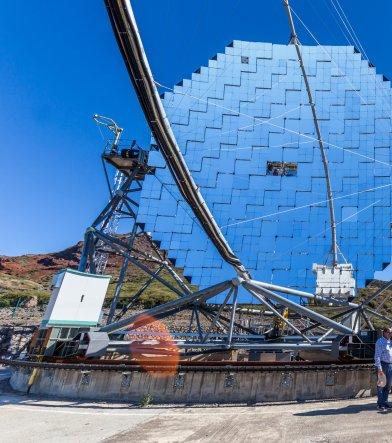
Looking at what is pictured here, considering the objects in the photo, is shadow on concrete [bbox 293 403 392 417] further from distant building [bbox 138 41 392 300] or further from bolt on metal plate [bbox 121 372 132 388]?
distant building [bbox 138 41 392 300]

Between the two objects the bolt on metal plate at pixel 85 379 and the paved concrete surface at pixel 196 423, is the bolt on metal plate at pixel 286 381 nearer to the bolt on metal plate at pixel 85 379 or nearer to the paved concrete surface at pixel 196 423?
the paved concrete surface at pixel 196 423

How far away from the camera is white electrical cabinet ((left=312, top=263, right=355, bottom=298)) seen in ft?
55.3

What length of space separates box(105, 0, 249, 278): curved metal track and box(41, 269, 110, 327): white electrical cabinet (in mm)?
5371

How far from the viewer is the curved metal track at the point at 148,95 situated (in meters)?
7.21

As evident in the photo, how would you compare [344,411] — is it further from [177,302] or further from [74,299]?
[74,299]

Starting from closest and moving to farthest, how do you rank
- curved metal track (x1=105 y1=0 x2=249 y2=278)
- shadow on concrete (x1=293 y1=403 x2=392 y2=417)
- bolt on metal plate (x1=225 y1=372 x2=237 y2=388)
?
1. curved metal track (x1=105 y1=0 x2=249 y2=278)
2. shadow on concrete (x1=293 y1=403 x2=392 y2=417)
3. bolt on metal plate (x1=225 y1=372 x2=237 y2=388)

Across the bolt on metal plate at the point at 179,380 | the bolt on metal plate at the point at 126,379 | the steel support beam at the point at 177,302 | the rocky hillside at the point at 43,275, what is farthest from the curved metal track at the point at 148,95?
the rocky hillside at the point at 43,275

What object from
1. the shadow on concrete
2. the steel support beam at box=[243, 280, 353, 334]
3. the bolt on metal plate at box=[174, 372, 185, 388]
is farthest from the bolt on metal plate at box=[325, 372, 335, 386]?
the bolt on metal plate at box=[174, 372, 185, 388]

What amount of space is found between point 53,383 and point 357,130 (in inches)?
643

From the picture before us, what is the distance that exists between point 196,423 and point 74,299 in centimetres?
775

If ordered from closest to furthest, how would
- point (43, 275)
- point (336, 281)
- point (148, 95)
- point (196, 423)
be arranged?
point (196, 423)
point (148, 95)
point (336, 281)
point (43, 275)

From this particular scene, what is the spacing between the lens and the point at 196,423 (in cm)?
881

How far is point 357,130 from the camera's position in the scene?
19016 millimetres

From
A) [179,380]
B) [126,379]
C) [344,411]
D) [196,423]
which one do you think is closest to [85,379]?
[126,379]
